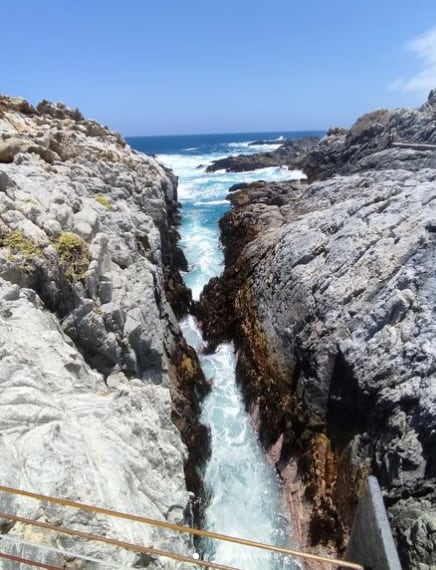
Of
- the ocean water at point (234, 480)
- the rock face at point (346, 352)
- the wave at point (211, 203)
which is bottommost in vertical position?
the ocean water at point (234, 480)

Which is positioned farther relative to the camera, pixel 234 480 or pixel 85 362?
pixel 234 480

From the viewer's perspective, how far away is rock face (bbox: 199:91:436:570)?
1123cm

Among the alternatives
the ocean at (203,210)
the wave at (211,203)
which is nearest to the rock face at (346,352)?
the ocean at (203,210)

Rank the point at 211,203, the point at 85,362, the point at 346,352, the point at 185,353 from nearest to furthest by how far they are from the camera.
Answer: the point at 85,362, the point at 346,352, the point at 185,353, the point at 211,203

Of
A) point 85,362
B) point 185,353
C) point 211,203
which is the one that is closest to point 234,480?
point 185,353

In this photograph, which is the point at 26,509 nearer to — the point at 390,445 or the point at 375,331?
the point at 390,445

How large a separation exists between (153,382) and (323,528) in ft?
21.2

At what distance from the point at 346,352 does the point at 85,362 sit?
8530 mm

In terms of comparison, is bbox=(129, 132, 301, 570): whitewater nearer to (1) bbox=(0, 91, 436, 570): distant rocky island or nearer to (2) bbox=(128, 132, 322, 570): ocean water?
(2) bbox=(128, 132, 322, 570): ocean water

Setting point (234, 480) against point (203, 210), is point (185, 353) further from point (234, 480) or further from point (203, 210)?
point (203, 210)

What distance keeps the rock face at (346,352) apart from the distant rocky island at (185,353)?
5 centimetres

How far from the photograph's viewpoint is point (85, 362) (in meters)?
10.2

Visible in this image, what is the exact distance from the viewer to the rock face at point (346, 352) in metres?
11.2

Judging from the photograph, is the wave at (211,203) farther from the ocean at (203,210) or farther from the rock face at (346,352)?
the rock face at (346,352)
